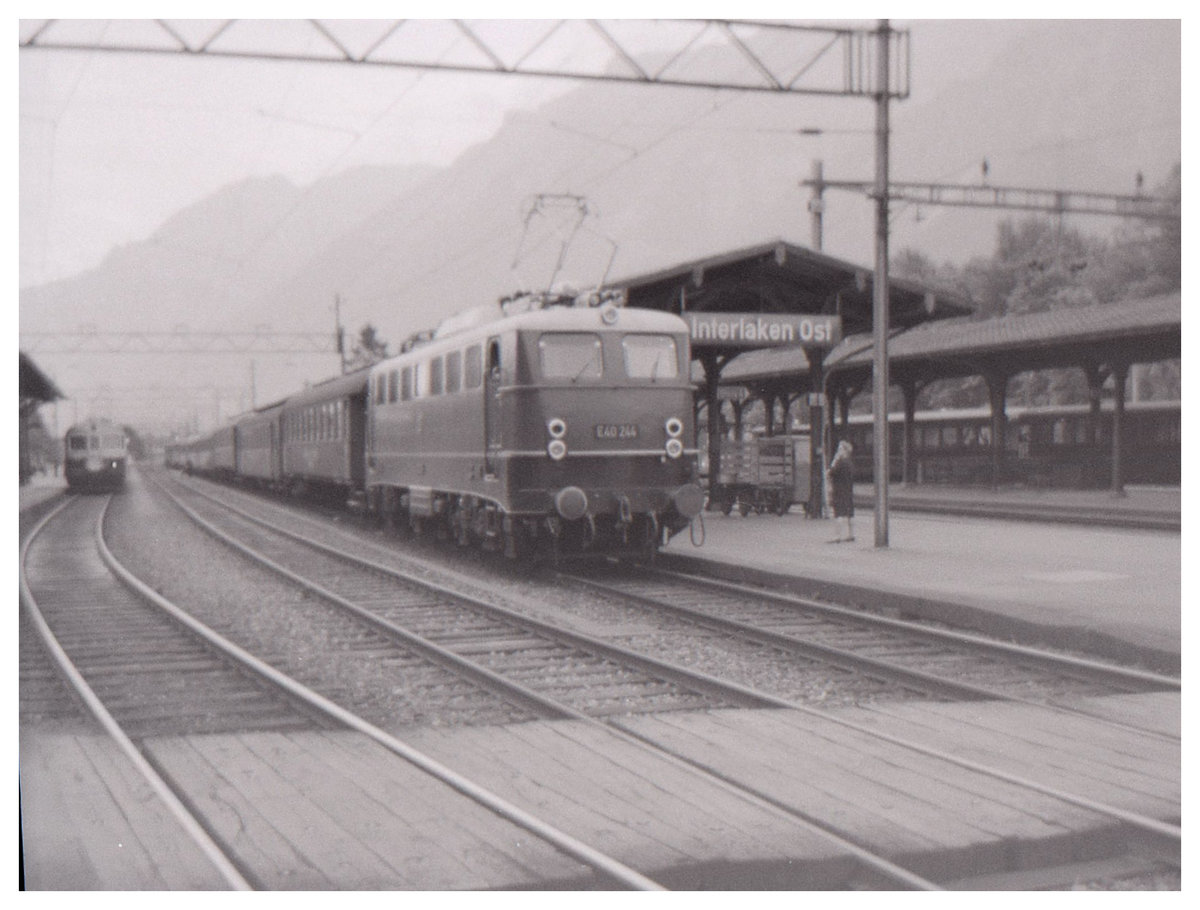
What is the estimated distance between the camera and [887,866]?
15.0 feet

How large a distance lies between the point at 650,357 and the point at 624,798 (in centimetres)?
874

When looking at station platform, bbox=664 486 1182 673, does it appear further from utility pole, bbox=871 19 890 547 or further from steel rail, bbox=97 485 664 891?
steel rail, bbox=97 485 664 891

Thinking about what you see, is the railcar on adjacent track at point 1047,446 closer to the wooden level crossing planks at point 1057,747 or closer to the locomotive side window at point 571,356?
the locomotive side window at point 571,356

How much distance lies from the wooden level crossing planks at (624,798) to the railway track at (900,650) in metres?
2.58

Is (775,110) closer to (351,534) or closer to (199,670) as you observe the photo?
(199,670)

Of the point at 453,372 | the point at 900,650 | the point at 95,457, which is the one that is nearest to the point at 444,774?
the point at 900,650

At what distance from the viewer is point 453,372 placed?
15.6 metres

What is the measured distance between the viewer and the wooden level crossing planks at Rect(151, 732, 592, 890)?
4.57 metres

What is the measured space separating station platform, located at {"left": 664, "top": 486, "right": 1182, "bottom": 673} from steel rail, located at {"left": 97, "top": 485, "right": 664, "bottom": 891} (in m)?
4.96

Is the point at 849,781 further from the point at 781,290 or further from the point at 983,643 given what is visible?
the point at 781,290

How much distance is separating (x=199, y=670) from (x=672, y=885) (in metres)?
5.11

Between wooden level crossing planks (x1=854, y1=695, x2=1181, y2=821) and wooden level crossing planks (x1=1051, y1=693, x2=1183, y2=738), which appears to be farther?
wooden level crossing planks (x1=1051, y1=693, x2=1183, y2=738)

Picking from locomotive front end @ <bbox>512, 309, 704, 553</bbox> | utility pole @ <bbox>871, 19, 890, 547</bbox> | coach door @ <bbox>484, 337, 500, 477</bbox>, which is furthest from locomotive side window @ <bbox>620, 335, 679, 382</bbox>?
utility pole @ <bbox>871, 19, 890, 547</bbox>

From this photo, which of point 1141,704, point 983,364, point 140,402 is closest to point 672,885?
point 1141,704
